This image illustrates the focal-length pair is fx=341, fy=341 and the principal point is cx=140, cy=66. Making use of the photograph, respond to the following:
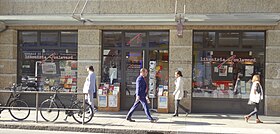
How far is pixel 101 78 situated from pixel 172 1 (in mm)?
3943

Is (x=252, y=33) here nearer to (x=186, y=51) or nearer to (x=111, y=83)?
(x=186, y=51)

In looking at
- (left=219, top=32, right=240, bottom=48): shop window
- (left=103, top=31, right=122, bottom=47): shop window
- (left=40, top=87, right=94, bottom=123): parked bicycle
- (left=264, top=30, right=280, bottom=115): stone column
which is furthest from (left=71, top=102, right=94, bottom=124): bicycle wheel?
(left=264, top=30, right=280, bottom=115): stone column

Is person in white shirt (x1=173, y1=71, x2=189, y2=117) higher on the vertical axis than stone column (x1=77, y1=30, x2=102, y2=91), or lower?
lower

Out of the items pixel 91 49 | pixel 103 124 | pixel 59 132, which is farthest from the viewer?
pixel 91 49

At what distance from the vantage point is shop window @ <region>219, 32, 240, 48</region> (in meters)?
12.5

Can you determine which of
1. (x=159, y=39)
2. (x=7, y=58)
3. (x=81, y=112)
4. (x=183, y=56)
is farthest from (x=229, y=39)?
(x=7, y=58)

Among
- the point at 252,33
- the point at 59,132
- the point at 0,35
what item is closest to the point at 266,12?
the point at 252,33

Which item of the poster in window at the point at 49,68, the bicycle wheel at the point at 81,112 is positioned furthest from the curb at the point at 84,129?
the poster in window at the point at 49,68

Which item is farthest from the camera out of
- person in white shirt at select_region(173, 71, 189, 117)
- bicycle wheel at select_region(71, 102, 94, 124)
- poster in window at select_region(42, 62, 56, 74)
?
poster in window at select_region(42, 62, 56, 74)

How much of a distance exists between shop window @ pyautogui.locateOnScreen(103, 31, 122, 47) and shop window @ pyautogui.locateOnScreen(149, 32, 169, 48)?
3.93 ft

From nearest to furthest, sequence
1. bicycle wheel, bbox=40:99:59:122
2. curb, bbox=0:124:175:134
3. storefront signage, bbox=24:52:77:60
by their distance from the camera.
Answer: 1. curb, bbox=0:124:175:134
2. bicycle wheel, bbox=40:99:59:122
3. storefront signage, bbox=24:52:77:60

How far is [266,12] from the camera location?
12070mm

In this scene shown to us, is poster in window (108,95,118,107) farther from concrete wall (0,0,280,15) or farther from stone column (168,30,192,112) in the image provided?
concrete wall (0,0,280,15)

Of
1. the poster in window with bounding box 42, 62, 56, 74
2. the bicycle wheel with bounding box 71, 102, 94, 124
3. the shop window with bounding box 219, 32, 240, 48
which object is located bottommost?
the bicycle wheel with bounding box 71, 102, 94, 124
